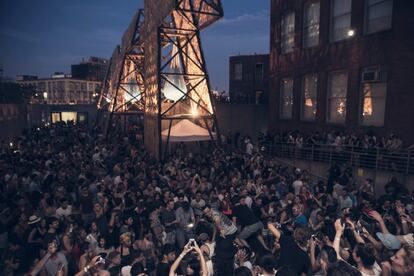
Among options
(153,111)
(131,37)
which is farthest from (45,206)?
(131,37)

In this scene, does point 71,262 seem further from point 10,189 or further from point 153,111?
point 153,111

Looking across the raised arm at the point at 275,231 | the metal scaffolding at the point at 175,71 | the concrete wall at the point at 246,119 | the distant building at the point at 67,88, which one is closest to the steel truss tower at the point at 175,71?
the metal scaffolding at the point at 175,71

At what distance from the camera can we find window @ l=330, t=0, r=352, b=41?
19.6m

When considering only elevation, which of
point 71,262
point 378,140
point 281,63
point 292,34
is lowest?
point 71,262

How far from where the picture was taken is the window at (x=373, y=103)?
57.2ft

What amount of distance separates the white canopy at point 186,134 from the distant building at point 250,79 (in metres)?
18.7

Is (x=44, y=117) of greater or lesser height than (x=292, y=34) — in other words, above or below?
below

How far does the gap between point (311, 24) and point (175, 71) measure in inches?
402

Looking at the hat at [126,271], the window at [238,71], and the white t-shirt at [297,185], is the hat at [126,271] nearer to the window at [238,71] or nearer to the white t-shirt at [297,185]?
the white t-shirt at [297,185]

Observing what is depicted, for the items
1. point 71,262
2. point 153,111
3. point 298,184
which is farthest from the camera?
point 153,111

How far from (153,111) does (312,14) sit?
1310 centimetres

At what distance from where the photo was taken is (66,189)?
1102 centimetres

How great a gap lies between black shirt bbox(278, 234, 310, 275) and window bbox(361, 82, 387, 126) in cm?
1408

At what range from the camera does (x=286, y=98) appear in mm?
24766
